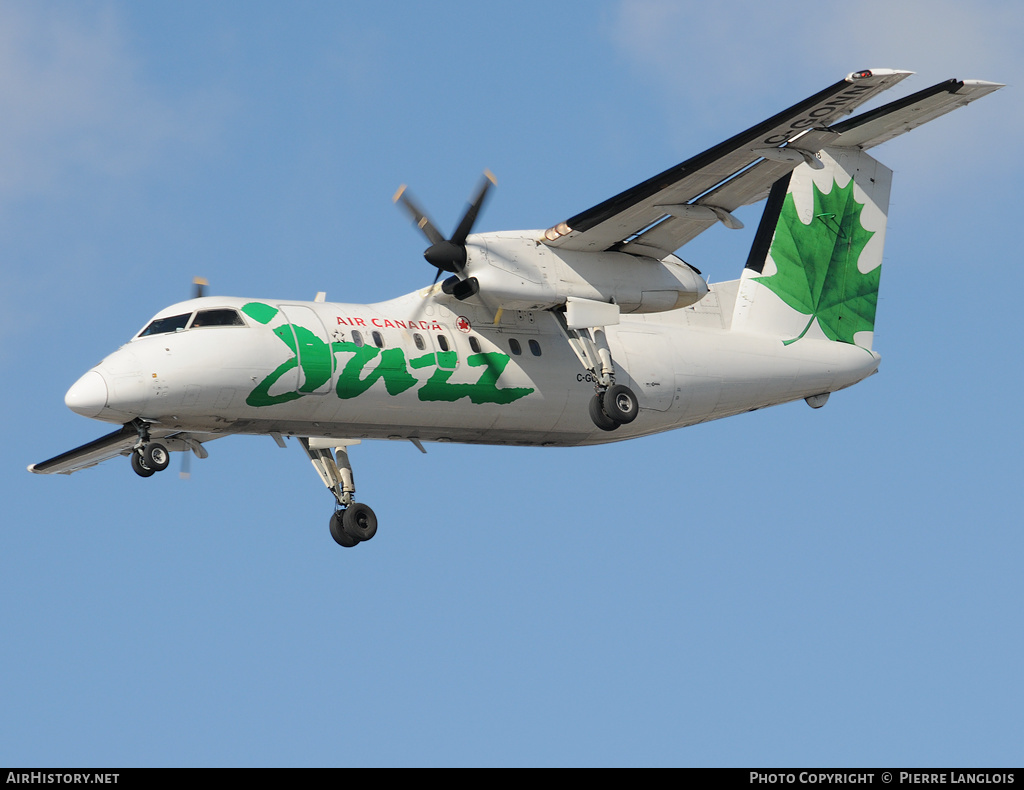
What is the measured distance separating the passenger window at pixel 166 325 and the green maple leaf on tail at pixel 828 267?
873cm

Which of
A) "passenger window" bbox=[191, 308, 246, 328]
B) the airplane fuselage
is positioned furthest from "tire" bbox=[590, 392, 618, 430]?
"passenger window" bbox=[191, 308, 246, 328]

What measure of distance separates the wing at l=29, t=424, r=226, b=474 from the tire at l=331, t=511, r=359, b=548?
2034mm

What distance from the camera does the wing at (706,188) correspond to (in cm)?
1566

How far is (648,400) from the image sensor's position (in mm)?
18391

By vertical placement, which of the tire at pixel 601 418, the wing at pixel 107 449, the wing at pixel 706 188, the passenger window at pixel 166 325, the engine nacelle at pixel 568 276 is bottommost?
the tire at pixel 601 418

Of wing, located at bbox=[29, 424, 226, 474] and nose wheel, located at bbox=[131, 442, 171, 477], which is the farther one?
wing, located at bbox=[29, 424, 226, 474]

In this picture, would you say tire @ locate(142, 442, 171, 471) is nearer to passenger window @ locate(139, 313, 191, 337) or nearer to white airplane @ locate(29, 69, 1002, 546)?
white airplane @ locate(29, 69, 1002, 546)

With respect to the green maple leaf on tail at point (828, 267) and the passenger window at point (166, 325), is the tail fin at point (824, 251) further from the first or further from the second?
the passenger window at point (166, 325)

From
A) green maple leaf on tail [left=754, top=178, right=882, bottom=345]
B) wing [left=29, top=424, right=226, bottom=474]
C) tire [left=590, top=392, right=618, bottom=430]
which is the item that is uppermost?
green maple leaf on tail [left=754, top=178, right=882, bottom=345]

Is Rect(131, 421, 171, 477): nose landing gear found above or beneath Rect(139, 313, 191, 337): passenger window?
beneath

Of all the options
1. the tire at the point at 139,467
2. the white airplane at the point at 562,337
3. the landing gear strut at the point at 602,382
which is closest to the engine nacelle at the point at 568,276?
the white airplane at the point at 562,337

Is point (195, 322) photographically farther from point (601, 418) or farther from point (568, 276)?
point (601, 418)

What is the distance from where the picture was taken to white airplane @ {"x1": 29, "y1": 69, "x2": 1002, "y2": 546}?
15523 mm
